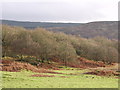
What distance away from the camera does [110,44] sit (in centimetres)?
12056

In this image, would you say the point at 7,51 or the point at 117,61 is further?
the point at 117,61

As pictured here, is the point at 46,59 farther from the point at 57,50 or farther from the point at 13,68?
the point at 13,68

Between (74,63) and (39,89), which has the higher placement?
(39,89)

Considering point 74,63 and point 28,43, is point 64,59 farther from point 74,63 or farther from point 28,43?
point 28,43

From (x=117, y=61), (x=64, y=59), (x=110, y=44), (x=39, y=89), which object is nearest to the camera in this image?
(x=39, y=89)

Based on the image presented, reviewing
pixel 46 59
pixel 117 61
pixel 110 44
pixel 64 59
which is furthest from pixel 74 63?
pixel 110 44

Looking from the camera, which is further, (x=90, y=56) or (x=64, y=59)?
(x=90, y=56)

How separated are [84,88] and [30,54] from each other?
65862 mm

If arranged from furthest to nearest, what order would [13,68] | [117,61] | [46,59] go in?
[117,61], [46,59], [13,68]

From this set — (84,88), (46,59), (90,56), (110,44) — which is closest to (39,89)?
(84,88)

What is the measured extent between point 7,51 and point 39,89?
68.1 metres

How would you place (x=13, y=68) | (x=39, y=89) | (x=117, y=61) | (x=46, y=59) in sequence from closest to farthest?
(x=39, y=89)
(x=13, y=68)
(x=46, y=59)
(x=117, y=61)

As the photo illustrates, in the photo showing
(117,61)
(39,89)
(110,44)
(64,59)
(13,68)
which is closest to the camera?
(39,89)

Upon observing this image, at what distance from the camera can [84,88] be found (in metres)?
22.1
